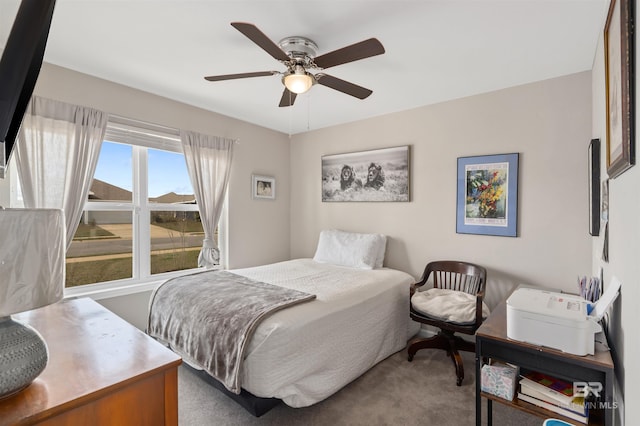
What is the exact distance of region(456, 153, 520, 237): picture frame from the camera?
2822 millimetres

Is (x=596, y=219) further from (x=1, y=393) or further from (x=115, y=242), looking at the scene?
(x=115, y=242)

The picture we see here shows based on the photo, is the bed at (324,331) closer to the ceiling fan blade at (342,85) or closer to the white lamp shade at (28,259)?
the white lamp shade at (28,259)

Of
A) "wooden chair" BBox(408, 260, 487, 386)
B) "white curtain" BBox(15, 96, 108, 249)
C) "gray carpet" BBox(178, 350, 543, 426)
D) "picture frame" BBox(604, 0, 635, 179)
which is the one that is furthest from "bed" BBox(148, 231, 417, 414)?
"picture frame" BBox(604, 0, 635, 179)

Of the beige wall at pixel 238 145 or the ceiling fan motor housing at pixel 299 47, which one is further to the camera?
the beige wall at pixel 238 145

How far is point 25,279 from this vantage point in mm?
679

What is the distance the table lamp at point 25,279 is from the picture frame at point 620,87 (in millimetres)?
1753

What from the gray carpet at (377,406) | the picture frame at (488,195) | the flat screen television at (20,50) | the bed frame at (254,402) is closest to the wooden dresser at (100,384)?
the flat screen television at (20,50)

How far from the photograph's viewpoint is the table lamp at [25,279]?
25.9 inches

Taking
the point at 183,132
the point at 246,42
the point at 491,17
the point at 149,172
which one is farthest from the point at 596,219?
the point at 149,172

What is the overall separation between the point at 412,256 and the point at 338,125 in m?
1.94

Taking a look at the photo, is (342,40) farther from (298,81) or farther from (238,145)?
(238,145)

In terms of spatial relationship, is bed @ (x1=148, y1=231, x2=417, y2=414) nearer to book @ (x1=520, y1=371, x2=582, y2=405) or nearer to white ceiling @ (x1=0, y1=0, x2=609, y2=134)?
book @ (x1=520, y1=371, x2=582, y2=405)

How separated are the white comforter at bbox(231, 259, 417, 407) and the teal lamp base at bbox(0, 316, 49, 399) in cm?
115

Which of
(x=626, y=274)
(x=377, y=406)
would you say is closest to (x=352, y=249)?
(x=377, y=406)
